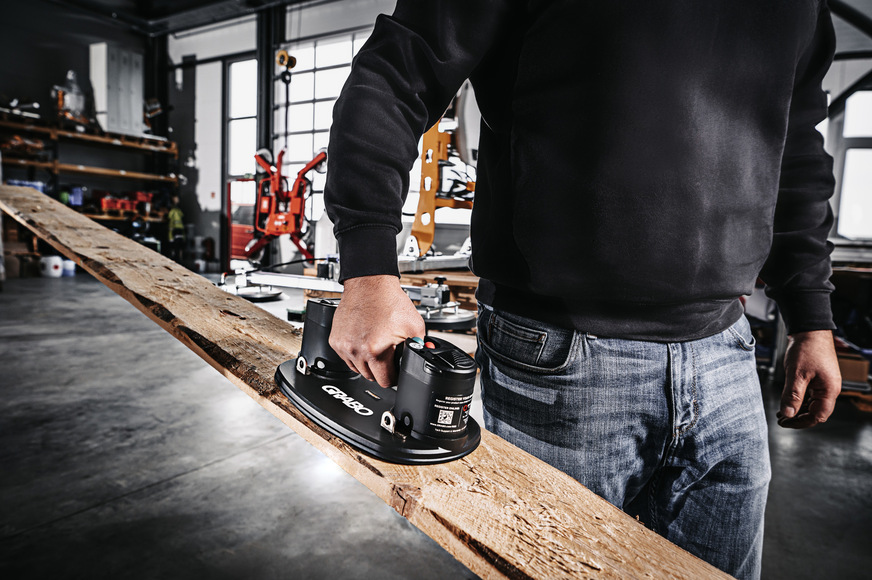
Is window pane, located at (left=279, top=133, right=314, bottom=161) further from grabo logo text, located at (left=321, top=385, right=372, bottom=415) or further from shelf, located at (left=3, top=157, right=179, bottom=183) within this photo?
grabo logo text, located at (left=321, top=385, right=372, bottom=415)

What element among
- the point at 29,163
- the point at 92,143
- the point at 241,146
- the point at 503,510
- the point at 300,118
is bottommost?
the point at 503,510

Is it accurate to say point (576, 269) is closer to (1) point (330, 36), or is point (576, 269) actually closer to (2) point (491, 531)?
(2) point (491, 531)

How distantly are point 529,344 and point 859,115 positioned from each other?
663 cm

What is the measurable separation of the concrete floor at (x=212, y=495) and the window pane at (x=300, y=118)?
6.08 m

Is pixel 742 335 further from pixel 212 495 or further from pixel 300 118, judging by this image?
pixel 300 118

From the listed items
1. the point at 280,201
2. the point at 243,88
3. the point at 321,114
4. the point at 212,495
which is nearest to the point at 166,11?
the point at 243,88

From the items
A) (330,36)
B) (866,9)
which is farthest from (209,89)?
(866,9)

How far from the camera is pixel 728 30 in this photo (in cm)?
70

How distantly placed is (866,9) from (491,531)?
22.1ft

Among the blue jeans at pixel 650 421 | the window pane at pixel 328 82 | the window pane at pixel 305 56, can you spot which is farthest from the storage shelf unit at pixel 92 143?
the blue jeans at pixel 650 421

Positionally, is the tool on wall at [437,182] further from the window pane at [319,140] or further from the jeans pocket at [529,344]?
the window pane at [319,140]

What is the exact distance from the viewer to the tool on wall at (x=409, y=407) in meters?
0.66

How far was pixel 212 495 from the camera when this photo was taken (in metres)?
1.87

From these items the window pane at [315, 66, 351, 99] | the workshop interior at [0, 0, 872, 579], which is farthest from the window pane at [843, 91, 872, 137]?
the window pane at [315, 66, 351, 99]
